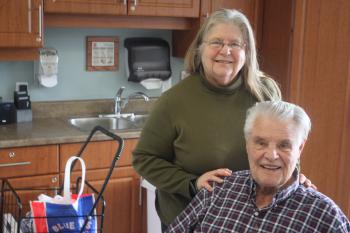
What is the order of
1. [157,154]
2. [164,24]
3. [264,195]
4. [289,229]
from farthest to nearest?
[164,24] → [157,154] → [264,195] → [289,229]

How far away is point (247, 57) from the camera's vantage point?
1781mm

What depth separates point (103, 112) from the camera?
334 centimetres

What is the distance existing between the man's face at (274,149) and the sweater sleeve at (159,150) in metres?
0.28

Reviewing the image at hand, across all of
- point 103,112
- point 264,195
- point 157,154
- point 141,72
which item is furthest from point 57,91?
point 264,195

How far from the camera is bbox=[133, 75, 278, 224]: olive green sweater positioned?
1.71 metres

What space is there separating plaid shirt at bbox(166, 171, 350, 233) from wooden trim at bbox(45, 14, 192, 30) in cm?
167

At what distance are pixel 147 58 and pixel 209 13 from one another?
0.51m

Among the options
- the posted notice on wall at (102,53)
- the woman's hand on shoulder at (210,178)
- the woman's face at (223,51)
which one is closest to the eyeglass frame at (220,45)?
the woman's face at (223,51)

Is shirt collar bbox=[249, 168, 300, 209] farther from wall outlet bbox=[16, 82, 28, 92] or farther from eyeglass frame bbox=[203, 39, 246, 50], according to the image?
wall outlet bbox=[16, 82, 28, 92]

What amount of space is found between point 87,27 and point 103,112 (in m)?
0.58

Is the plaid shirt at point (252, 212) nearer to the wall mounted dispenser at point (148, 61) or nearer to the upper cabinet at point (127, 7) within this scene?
the upper cabinet at point (127, 7)

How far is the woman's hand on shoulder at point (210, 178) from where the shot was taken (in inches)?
63.4

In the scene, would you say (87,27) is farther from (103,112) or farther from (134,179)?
(134,179)

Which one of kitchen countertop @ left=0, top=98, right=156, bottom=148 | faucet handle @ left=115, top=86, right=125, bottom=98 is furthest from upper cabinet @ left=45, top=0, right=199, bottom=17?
kitchen countertop @ left=0, top=98, right=156, bottom=148
